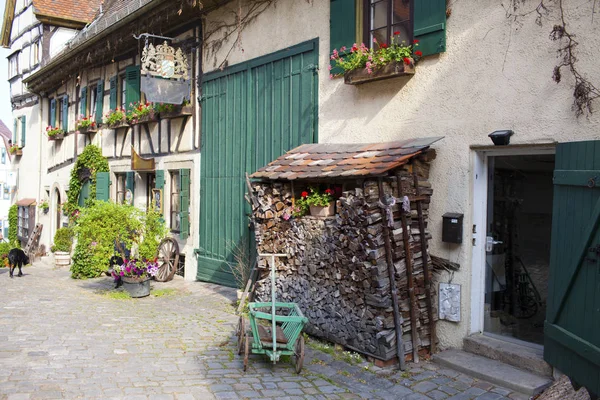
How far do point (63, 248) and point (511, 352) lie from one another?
41.4 ft

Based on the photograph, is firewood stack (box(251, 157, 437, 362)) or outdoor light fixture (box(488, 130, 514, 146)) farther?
firewood stack (box(251, 157, 437, 362))

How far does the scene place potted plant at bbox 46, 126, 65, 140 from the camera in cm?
1655

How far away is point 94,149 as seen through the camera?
14.1m

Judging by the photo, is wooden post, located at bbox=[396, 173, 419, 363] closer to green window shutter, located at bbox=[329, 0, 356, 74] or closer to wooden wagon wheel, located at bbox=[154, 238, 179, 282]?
green window shutter, located at bbox=[329, 0, 356, 74]

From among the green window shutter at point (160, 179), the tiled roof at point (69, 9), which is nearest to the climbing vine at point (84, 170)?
the green window shutter at point (160, 179)

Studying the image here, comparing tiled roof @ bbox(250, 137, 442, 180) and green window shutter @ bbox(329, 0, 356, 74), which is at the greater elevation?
green window shutter @ bbox(329, 0, 356, 74)

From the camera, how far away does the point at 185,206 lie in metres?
10.5

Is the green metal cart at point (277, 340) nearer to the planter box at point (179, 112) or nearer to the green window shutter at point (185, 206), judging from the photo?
the green window shutter at point (185, 206)

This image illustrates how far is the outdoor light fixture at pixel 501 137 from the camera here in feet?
16.9

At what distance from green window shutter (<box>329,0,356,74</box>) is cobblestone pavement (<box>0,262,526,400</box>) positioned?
3.61m

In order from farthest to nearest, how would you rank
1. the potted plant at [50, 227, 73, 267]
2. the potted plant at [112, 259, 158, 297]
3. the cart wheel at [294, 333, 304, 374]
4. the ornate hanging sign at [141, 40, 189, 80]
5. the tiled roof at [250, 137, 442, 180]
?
the potted plant at [50, 227, 73, 267] → the ornate hanging sign at [141, 40, 189, 80] → the potted plant at [112, 259, 158, 297] → the tiled roof at [250, 137, 442, 180] → the cart wheel at [294, 333, 304, 374]

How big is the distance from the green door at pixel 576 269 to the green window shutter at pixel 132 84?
9633 millimetres

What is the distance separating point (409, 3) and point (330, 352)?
12.6 ft

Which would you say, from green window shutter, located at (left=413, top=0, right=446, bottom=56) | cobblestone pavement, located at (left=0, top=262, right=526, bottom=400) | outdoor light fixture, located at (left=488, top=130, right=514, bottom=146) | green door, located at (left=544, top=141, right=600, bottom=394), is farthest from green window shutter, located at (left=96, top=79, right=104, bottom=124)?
green door, located at (left=544, top=141, right=600, bottom=394)
